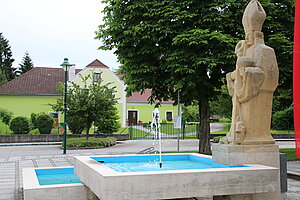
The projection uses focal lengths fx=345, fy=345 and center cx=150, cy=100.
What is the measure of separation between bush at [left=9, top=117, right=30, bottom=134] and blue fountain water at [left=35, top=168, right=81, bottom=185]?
2390cm

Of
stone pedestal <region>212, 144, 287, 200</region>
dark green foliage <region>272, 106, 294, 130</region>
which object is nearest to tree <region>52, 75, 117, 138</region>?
stone pedestal <region>212, 144, 287, 200</region>

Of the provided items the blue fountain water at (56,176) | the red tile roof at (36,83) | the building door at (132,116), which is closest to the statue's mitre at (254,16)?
the blue fountain water at (56,176)

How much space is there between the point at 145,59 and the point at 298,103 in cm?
843

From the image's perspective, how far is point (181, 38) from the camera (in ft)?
48.1

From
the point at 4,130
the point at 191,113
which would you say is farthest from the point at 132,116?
the point at 4,130

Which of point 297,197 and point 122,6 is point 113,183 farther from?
point 122,6

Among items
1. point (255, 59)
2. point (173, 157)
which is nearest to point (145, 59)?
point (173, 157)

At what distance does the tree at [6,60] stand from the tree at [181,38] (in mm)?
66988

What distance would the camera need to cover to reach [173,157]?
962 cm

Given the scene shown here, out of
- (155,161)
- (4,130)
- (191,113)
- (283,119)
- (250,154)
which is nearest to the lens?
(250,154)

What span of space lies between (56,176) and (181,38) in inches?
318

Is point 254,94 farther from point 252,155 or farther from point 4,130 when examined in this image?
point 4,130

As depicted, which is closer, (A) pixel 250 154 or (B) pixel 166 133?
(A) pixel 250 154

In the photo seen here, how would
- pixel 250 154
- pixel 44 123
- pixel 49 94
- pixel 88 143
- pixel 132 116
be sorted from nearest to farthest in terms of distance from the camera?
pixel 250 154
pixel 88 143
pixel 44 123
pixel 49 94
pixel 132 116
